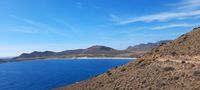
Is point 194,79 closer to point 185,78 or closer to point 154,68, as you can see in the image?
point 185,78

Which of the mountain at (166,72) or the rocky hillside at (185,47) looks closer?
the mountain at (166,72)

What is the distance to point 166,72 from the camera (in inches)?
1948

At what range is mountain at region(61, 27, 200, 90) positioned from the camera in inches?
1729

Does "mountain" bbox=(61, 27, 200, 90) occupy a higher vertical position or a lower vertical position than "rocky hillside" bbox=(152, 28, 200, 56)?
lower

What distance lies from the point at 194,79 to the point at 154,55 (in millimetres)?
23849

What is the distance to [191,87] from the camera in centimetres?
4009

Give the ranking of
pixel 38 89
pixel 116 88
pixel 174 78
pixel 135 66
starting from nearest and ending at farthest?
pixel 174 78
pixel 116 88
pixel 135 66
pixel 38 89

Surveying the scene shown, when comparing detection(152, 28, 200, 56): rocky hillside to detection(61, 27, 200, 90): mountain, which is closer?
detection(61, 27, 200, 90): mountain

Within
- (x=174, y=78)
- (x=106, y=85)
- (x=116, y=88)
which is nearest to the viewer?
(x=174, y=78)

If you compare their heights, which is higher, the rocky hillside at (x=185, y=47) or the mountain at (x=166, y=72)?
the rocky hillside at (x=185, y=47)

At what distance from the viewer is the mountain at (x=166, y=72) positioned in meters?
43.9

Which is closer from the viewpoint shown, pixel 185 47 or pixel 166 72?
pixel 166 72

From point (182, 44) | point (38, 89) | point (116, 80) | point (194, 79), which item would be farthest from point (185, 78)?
point (38, 89)

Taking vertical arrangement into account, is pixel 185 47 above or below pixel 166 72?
above
